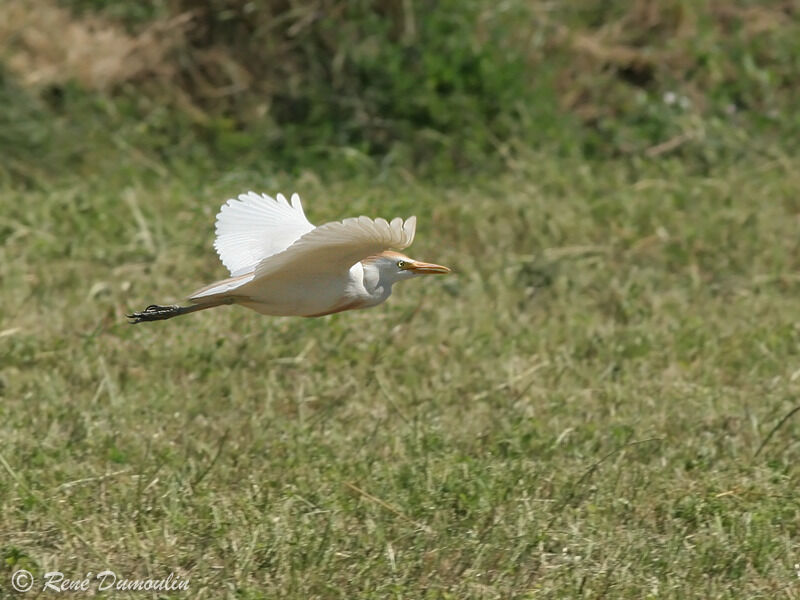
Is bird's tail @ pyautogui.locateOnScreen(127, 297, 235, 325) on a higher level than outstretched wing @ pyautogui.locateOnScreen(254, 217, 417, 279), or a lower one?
lower

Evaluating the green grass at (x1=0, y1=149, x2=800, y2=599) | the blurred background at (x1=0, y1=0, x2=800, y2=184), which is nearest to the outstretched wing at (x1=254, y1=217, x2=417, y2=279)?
the green grass at (x1=0, y1=149, x2=800, y2=599)

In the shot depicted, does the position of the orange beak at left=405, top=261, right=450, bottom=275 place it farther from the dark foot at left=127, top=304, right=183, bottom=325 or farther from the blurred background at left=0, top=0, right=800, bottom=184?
the blurred background at left=0, top=0, right=800, bottom=184

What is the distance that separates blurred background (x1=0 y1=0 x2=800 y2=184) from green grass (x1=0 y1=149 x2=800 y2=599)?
31cm

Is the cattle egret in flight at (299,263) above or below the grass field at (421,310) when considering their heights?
above

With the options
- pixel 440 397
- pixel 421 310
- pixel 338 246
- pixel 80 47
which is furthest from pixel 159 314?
pixel 80 47

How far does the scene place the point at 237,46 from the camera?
7.51m

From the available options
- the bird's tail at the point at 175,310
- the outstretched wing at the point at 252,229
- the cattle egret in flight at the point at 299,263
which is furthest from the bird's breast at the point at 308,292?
the outstretched wing at the point at 252,229

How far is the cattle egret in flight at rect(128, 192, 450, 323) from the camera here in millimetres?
3248

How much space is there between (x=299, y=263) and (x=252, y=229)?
56cm

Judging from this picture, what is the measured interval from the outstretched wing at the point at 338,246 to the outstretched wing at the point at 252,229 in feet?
1.40

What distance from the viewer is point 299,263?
133 inches

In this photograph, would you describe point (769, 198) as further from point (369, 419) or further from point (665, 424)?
point (369, 419)

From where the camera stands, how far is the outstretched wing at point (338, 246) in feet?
10.4

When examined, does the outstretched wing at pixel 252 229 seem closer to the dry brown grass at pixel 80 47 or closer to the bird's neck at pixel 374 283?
the bird's neck at pixel 374 283
